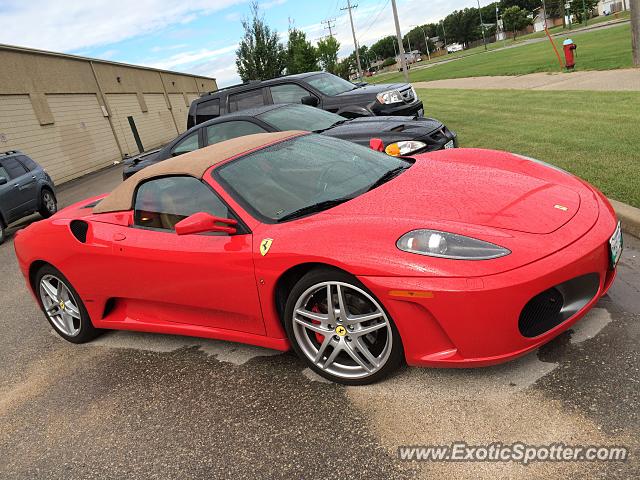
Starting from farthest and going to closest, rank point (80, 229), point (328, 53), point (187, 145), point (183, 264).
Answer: point (328, 53) < point (187, 145) < point (80, 229) < point (183, 264)

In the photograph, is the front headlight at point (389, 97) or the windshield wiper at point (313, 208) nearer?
the windshield wiper at point (313, 208)

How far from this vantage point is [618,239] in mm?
3041

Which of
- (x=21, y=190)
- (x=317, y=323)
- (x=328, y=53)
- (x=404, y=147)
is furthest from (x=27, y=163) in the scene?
(x=328, y=53)

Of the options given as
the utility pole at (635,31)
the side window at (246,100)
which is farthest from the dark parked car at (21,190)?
the utility pole at (635,31)

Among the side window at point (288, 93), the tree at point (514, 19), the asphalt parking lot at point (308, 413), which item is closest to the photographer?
the asphalt parking lot at point (308, 413)

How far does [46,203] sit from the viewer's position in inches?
487

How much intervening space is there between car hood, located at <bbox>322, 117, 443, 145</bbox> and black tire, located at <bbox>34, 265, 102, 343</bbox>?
3814mm

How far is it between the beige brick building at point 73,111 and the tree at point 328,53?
38922 mm

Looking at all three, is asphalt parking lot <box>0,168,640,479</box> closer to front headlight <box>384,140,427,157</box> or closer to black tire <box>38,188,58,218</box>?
front headlight <box>384,140,427,157</box>

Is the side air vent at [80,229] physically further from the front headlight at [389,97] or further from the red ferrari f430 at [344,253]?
the front headlight at [389,97]

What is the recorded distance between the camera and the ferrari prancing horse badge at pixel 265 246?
308 cm

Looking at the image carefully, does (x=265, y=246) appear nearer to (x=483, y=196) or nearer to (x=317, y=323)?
(x=317, y=323)

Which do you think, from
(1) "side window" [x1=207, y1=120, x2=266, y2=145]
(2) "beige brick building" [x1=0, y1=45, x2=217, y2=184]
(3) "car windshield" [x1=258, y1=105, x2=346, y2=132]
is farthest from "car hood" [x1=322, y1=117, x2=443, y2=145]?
(2) "beige brick building" [x1=0, y1=45, x2=217, y2=184]

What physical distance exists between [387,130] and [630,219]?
315 centimetres
